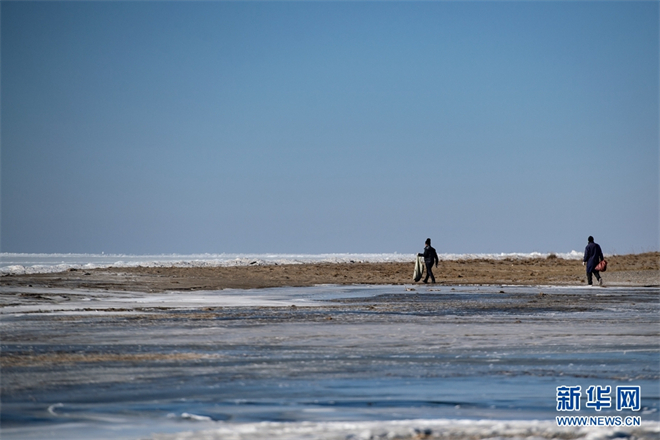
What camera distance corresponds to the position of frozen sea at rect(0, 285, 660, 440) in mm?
6262

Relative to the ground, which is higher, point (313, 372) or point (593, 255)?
point (593, 255)

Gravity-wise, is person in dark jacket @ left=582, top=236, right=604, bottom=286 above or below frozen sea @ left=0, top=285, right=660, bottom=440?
above

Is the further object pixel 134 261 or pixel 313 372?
Result: pixel 134 261

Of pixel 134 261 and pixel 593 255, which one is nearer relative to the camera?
pixel 593 255

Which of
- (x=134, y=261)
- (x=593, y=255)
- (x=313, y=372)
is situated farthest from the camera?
(x=134, y=261)

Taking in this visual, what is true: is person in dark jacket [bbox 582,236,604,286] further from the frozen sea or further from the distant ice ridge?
the distant ice ridge

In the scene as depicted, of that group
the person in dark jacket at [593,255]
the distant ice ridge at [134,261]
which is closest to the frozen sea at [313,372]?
the person in dark jacket at [593,255]

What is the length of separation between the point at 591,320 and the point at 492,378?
791 cm

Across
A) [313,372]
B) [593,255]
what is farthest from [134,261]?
[313,372]

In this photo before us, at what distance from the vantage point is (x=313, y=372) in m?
8.97

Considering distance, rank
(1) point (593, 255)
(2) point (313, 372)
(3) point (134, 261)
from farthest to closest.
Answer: (3) point (134, 261)
(1) point (593, 255)
(2) point (313, 372)

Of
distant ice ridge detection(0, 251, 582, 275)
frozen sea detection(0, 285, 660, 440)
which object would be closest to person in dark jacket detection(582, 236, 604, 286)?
frozen sea detection(0, 285, 660, 440)

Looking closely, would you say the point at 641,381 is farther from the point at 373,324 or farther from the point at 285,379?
the point at 373,324

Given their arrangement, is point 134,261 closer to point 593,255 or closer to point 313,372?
point 593,255
